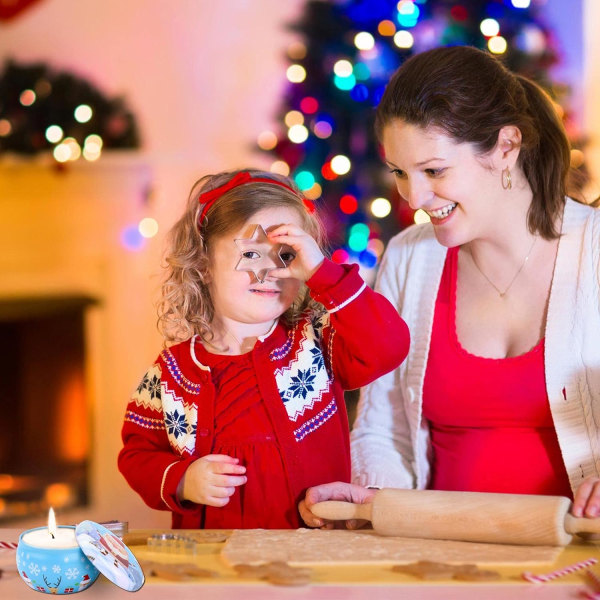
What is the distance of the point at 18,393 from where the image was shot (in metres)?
3.57

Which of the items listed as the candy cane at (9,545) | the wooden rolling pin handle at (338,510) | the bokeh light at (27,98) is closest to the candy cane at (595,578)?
the wooden rolling pin handle at (338,510)

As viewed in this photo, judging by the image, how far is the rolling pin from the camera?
3.39 feet

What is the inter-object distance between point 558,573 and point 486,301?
0.75m

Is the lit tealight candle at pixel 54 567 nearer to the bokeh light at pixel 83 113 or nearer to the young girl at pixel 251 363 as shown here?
the young girl at pixel 251 363

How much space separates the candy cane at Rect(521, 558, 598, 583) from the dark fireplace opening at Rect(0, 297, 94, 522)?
2845 millimetres

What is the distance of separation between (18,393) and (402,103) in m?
2.57

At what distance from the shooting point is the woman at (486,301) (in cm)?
148

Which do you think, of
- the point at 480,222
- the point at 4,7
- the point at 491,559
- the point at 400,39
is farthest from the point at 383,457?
the point at 4,7

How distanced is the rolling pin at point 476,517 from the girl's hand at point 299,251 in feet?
1.36

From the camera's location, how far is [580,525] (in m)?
1.03

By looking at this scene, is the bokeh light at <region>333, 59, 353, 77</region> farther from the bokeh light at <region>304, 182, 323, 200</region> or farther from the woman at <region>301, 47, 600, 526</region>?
the woman at <region>301, 47, 600, 526</region>

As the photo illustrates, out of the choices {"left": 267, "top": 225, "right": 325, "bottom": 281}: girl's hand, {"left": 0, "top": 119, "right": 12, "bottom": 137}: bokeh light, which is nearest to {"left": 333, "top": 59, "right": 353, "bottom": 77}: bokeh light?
{"left": 0, "top": 119, "right": 12, "bottom": 137}: bokeh light

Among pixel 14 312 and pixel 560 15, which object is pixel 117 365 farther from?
pixel 560 15

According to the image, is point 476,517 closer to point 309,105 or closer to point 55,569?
point 55,569
